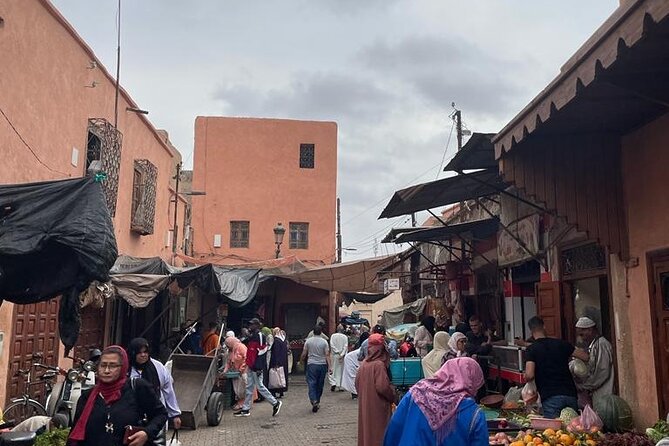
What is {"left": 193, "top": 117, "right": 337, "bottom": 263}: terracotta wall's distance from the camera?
84.3 feet

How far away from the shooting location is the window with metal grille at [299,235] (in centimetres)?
2550

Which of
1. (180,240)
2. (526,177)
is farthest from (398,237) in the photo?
(180,240)

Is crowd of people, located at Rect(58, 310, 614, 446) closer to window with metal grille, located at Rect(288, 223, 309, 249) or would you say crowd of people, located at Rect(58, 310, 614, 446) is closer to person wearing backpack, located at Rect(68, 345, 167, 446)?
person wearing backpack, located at Rect(68, 345, 167, 446)

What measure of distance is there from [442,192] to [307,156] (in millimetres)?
18034

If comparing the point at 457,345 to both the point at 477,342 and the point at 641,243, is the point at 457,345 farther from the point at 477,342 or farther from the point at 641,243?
the point at 641,243

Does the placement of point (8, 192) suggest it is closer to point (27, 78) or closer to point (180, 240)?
point (27, 78)

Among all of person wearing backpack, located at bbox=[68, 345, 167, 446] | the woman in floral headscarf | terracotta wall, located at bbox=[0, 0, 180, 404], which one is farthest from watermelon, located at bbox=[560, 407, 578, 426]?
terracotta wall, located at bbox=[0, 0, 180, 404]

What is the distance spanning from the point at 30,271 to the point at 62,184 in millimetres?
693

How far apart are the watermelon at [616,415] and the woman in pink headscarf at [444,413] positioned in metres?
3.33

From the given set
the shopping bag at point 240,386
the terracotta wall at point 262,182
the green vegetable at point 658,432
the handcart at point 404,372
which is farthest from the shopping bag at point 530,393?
the terracotta wall at point 262,182

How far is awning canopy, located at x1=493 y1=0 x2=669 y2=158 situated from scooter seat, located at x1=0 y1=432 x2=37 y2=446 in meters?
4.31

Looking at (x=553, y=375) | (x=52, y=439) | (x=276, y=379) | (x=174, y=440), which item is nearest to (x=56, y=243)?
(x=174, y=440)

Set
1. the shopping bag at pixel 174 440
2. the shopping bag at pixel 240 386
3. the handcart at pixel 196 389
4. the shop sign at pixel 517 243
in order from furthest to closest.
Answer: the shopping bag at pixel 240 386 < the handcart at pixel 196 389 < the shop sign at pixel 517 243 < the shopping bag at pixel 174 440

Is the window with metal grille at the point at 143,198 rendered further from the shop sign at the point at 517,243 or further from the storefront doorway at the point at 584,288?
the storefront doorway at the point at 584,288
